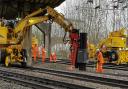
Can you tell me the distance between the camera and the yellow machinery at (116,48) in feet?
87.7

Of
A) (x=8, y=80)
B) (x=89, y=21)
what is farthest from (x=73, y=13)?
(x=8, y=80)

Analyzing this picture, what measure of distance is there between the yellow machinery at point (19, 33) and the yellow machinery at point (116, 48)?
24.8 feet

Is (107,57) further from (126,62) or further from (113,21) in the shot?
(113,21)

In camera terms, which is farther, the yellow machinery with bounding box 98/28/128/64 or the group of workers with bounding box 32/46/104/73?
the yellow machinery with bounding box 98/28/128/64

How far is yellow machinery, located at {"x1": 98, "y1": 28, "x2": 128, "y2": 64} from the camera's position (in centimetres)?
2673

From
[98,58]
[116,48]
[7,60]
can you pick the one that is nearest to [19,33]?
[7,60]

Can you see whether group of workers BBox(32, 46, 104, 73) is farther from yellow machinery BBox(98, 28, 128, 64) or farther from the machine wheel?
the machine wheel

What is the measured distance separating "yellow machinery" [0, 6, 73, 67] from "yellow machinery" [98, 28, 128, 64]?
756 cm

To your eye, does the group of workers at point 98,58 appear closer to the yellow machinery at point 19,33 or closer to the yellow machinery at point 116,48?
the yellow machinery at point 19,33

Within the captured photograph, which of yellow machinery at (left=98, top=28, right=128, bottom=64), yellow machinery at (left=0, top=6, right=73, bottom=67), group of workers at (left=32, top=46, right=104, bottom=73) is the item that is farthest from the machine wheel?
yellow machinery at (left=98, top=28, right=128, bottom=64)

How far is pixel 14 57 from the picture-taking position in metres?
22.0

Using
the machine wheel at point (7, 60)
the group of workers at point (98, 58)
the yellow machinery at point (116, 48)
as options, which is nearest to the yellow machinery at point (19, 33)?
the machine wheel at point (7, 60)

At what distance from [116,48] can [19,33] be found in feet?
30.4

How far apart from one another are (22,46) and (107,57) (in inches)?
325
